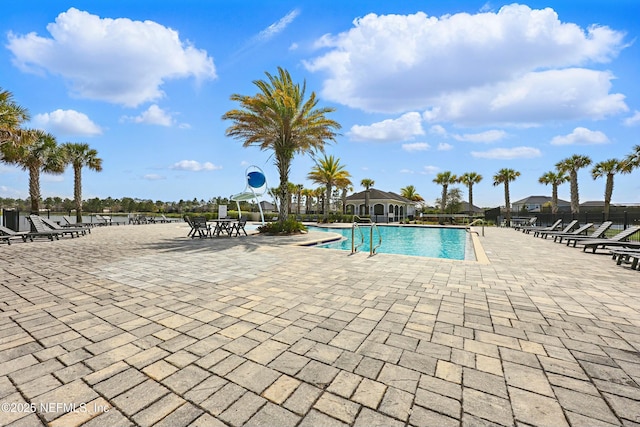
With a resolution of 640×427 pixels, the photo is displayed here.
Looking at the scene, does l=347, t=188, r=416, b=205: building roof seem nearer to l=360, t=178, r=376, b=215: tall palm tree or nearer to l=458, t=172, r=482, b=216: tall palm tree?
l=360, t=178, r=376, b=215: tall palm tree

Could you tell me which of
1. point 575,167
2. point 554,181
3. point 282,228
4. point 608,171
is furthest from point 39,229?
point 554,181

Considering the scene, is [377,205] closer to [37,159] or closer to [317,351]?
[37,159]

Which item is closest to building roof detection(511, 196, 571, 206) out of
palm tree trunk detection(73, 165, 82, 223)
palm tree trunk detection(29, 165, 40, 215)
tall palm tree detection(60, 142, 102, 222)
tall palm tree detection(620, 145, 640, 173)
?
tall palm tree detection(620, 145, 640, 173)

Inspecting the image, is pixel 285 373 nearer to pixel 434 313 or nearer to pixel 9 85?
pixel 434 313

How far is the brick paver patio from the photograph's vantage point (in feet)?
5.54

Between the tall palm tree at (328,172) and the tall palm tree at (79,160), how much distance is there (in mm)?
18086

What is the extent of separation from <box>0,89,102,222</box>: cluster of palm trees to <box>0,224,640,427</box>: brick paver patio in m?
11.0

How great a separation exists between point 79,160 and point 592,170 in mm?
41033

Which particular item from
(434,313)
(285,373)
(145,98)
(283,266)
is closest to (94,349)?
(285,373)

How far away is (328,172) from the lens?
27109 mm

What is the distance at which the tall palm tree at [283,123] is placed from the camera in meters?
13.2

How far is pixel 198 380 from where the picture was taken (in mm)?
1982

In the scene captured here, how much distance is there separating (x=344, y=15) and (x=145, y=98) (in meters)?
9.23

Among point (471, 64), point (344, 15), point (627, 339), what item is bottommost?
point (627, 339)
